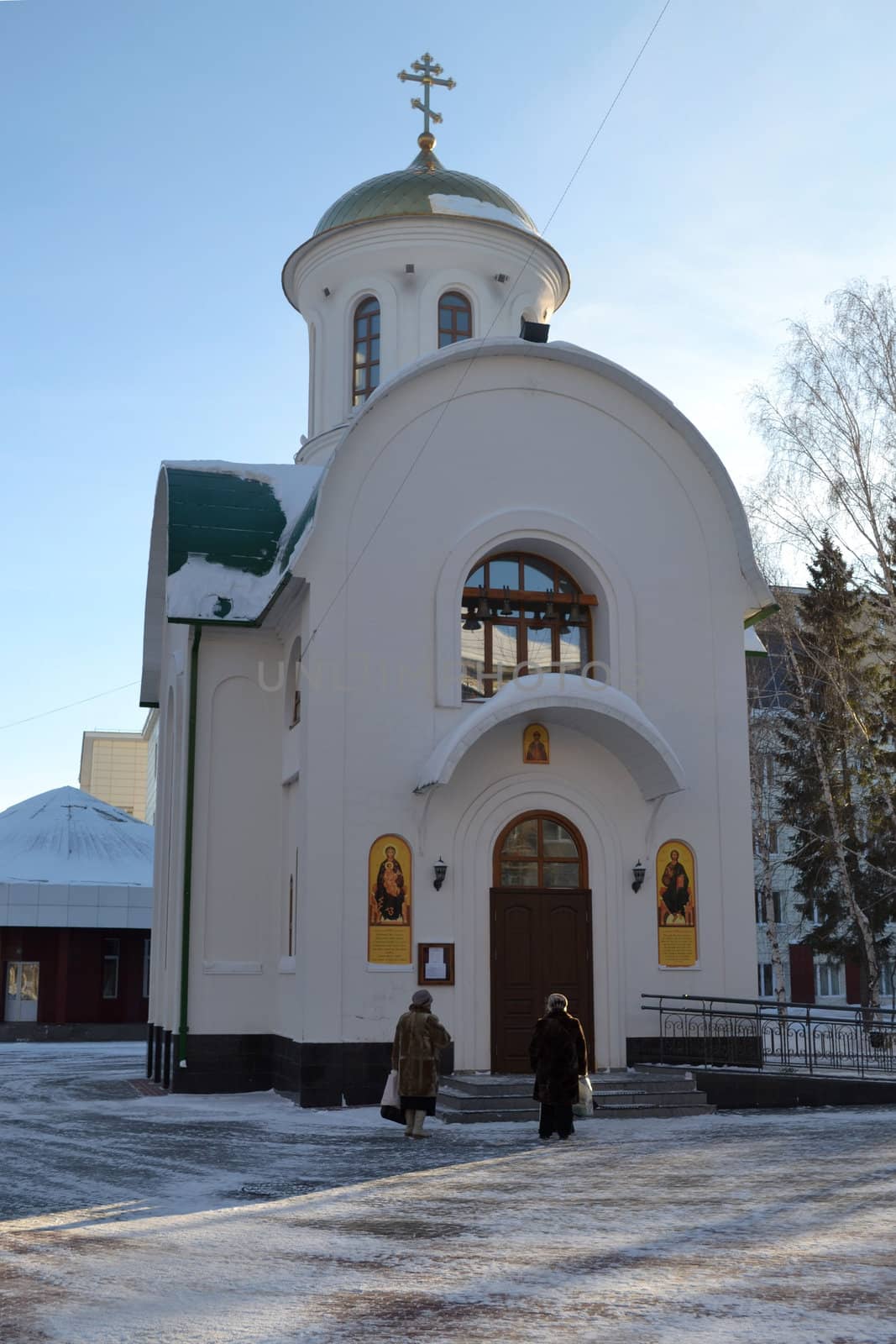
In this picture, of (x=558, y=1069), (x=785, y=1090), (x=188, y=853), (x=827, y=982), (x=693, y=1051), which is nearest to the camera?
(x=558, y=1069)

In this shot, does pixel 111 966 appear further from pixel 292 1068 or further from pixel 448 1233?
pixel 448 1233

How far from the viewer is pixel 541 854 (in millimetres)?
15312

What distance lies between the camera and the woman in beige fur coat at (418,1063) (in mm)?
11469

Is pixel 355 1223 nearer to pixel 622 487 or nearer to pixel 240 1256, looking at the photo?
pixel 240 1256

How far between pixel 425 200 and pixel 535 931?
1116cm

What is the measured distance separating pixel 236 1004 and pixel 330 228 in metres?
11.3

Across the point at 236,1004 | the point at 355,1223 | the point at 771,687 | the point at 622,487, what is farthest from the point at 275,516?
the point at 771,687

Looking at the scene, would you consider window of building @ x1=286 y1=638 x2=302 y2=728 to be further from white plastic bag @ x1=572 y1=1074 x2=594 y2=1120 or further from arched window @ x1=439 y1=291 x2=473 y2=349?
arched window @ x1=439 y1=291 x2=473 y2=349

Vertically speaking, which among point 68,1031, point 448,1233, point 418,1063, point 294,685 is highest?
point 294,685

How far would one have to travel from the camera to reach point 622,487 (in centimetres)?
1633

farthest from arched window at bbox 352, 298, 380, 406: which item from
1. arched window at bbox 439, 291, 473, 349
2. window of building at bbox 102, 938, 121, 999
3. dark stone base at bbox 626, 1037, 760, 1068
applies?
window of building at bbox 102, 938, 121, 999

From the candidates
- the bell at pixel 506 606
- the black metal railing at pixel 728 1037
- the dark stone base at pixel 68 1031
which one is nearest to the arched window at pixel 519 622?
the bell at pixel 506 606

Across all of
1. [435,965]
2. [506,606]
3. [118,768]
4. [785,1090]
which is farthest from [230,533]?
[118,768]

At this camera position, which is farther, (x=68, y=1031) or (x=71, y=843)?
(x=71, y=843)
